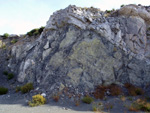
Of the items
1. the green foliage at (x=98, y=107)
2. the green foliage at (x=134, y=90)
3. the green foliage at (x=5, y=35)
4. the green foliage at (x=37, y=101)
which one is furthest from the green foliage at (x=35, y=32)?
the green foliage at (x=134, y=90)

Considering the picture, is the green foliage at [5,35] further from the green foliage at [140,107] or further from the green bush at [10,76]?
the green foliage at [140,107]

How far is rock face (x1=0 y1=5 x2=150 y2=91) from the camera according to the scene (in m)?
12.2

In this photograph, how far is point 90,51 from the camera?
13.0 metres

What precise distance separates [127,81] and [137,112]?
14.6 ft

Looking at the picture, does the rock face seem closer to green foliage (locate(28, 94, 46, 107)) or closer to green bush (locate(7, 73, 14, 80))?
green bush (locate(7, 73, 14, 80))

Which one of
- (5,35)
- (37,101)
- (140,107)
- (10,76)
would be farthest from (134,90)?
(5,35)

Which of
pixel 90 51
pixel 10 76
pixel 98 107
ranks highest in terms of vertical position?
pixel 90 51

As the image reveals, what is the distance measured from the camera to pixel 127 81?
12.3 metres

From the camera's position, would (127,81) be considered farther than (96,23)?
No

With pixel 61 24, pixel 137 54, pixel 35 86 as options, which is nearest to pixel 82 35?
pixel 61 24

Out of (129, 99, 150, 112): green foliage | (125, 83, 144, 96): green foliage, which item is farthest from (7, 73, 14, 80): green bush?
(129, 99, 150, 112): green foliage

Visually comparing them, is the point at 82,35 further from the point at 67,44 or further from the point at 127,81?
the point at 127,81

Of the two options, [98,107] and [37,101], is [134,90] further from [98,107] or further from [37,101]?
[37,101]

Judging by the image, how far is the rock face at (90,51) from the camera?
12227 millimetres
